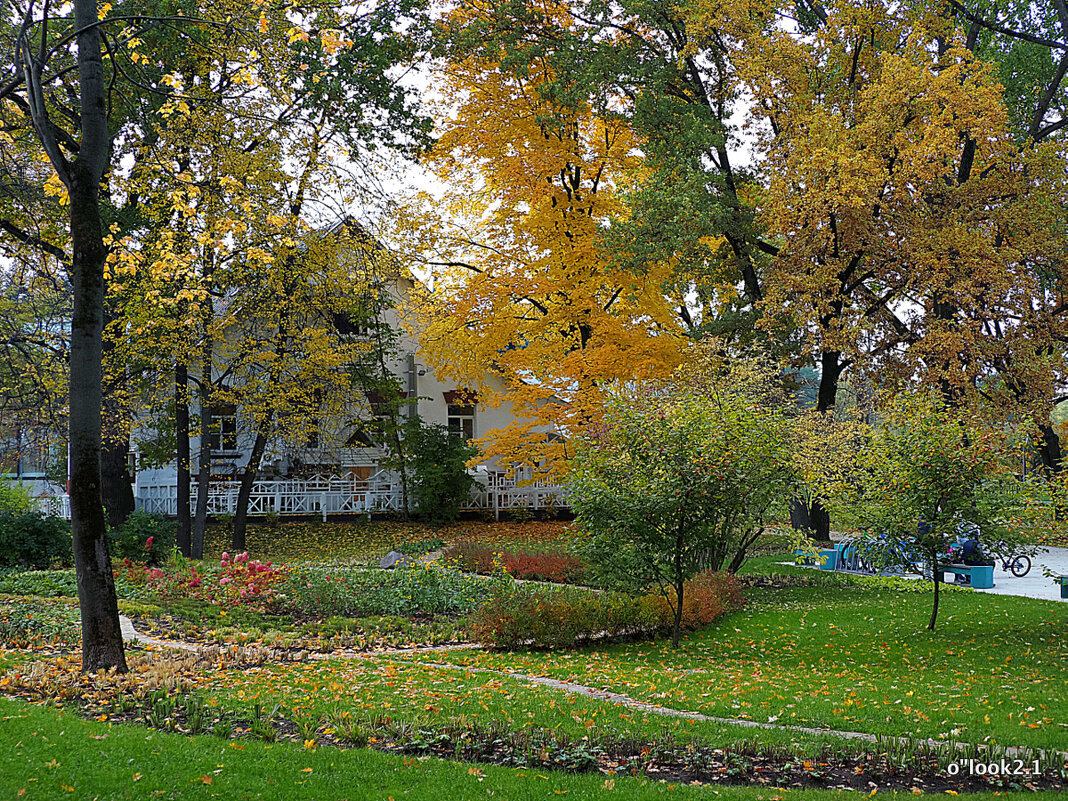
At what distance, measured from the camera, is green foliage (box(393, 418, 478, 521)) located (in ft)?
80.2

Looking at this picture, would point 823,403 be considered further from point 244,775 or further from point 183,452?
point 244,775

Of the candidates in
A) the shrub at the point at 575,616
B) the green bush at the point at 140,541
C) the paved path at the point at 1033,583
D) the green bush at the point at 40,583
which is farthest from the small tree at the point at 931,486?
the green bush at the point at 140,541

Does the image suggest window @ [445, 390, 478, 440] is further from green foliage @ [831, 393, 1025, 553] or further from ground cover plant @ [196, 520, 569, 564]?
green foliage @ [831, 393, 1025, 553]

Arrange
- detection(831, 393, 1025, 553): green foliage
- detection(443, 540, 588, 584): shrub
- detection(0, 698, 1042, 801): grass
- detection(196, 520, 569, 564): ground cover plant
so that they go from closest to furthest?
detection(0, 698, 1042, 801): grass < detection(831, 393, 1025, 553): green foliage < detection(443, 540, 588, 584): shrub < detection(196, 520, 569, 564): ground cover plant

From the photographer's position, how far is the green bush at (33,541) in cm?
1472

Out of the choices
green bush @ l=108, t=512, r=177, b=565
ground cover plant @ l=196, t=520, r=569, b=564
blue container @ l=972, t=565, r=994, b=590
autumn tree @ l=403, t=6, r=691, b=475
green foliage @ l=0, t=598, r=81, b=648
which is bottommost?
blue container @ l=972, t=565, r=994, b=590

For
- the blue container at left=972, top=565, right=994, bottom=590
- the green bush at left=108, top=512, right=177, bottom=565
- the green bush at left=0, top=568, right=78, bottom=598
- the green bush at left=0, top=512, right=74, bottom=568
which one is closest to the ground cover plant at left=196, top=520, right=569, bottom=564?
the green bush at left=108, top=512, right=177, bottom=565

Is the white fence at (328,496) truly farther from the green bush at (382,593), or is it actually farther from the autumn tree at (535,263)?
the green bush at (382,593)

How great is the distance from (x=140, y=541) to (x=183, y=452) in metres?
2.46

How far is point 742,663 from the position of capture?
977 centimetres

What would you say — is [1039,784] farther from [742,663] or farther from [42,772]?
[42,772]

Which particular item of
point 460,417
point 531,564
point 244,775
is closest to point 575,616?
point 531,564

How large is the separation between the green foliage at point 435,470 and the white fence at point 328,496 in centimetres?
129

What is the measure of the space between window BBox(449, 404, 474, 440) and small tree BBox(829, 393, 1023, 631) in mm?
21344
